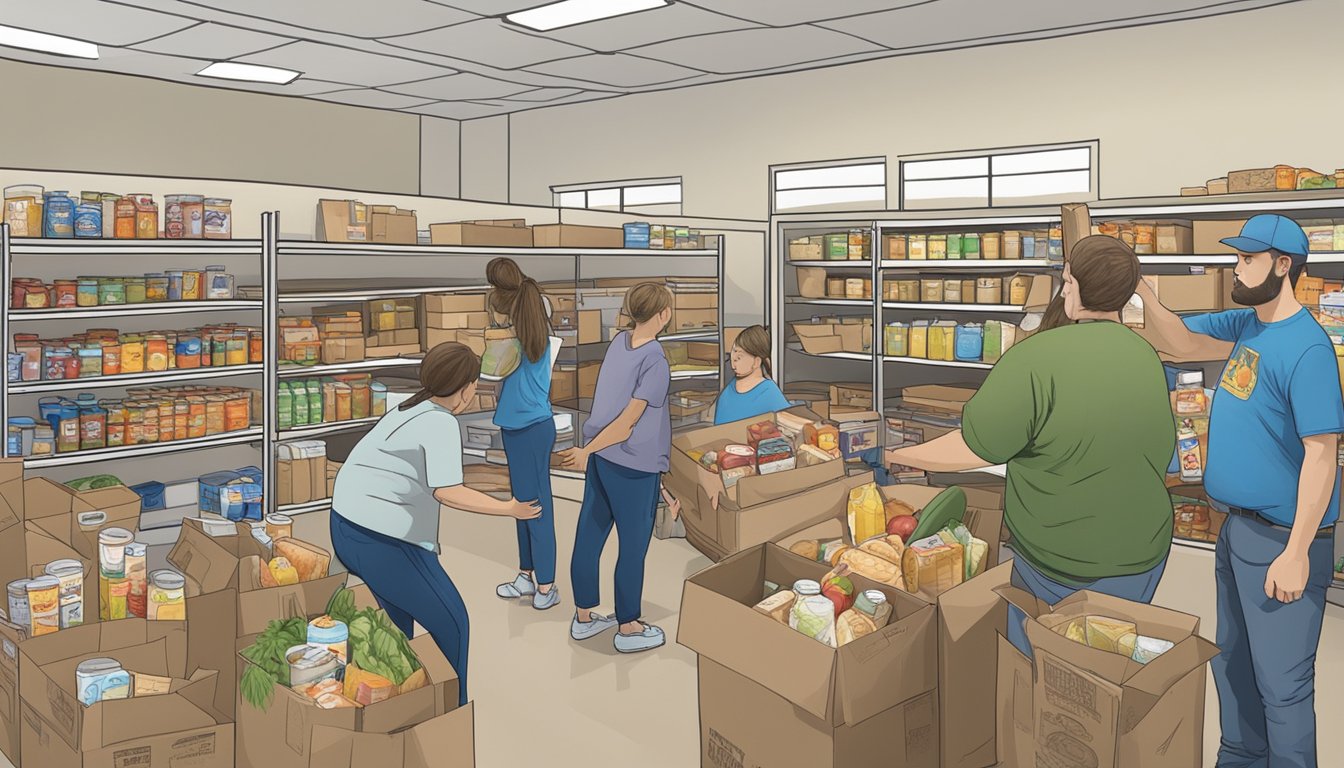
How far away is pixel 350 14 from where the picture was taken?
6.93 meters

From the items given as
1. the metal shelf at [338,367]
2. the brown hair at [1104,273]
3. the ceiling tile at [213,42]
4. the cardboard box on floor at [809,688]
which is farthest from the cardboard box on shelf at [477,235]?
the brown hair at [1104,273]

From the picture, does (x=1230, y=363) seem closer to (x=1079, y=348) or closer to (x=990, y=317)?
(x=1079, y=348)

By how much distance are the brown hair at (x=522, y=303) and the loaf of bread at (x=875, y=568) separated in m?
2.06

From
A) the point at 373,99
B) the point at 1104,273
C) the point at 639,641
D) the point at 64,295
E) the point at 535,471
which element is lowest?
the point at 639,641

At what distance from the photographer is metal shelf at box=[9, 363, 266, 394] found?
5090 mm

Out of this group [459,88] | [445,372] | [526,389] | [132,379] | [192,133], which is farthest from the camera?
[192,133]

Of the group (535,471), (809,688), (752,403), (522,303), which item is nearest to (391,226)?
(522,303)

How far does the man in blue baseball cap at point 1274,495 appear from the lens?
104 inches

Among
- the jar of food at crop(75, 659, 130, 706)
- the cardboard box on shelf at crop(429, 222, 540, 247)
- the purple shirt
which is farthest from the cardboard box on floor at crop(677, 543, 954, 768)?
the cardboard box on shelf at crop(429, 222, 540, 247)

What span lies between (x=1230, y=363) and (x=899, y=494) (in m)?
1.49

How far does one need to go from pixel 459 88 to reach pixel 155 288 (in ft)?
17.1

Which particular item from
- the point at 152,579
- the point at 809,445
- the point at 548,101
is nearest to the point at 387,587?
the point at 152,579

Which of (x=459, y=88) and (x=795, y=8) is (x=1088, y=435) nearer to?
(x=795, y=8)

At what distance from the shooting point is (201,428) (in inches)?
227
